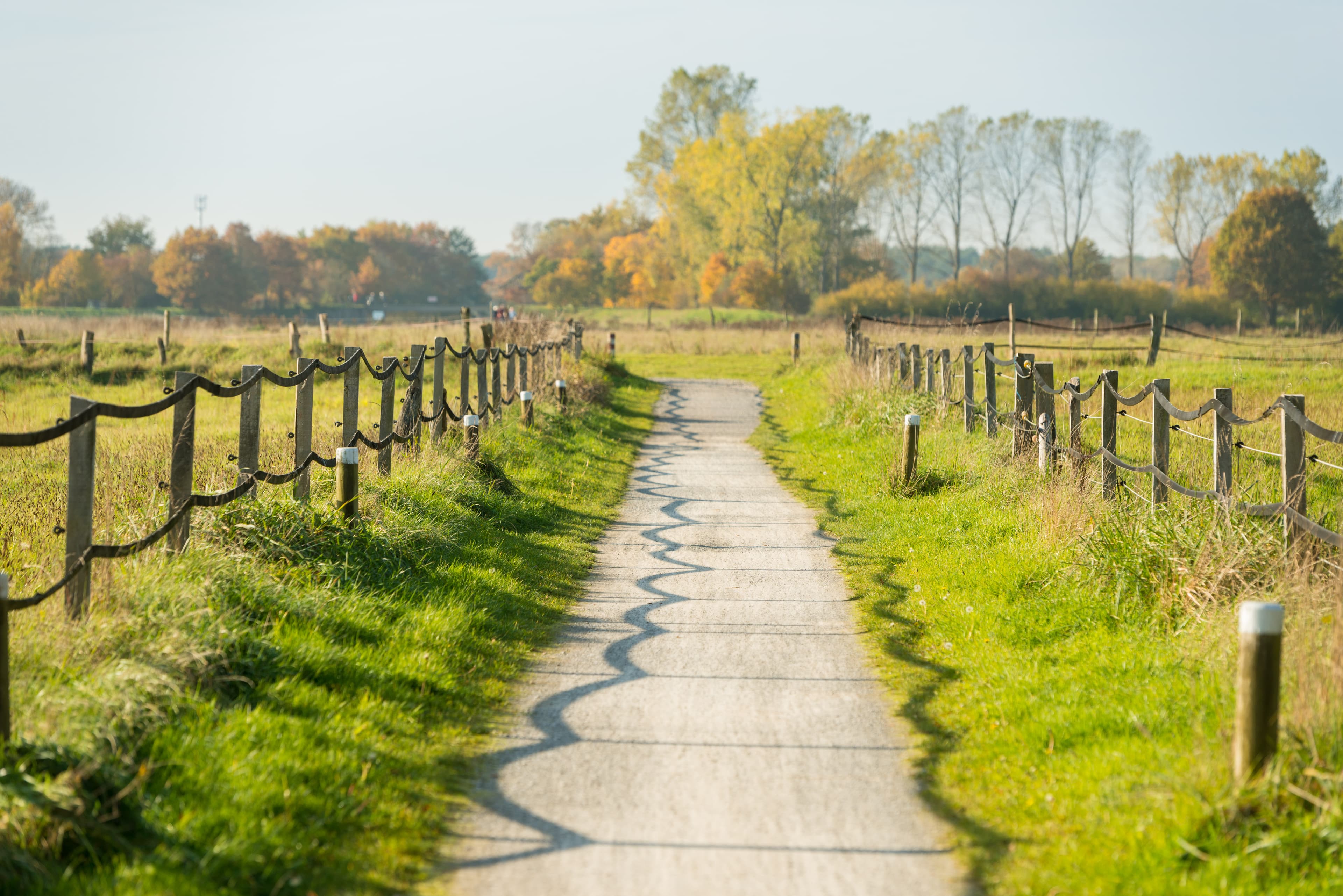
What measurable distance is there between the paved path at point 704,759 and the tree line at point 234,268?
282 ft

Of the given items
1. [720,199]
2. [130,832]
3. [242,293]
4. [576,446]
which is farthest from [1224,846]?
[242,293]

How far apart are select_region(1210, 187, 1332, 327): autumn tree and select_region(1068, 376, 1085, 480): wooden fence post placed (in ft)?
220

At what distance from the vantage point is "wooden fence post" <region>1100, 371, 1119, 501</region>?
30.3 ft

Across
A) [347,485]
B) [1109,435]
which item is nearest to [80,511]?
[347,485]

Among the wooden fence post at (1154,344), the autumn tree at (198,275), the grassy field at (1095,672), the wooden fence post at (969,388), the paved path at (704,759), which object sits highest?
the autumn tree at (198,275)

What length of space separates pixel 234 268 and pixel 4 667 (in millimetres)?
103095

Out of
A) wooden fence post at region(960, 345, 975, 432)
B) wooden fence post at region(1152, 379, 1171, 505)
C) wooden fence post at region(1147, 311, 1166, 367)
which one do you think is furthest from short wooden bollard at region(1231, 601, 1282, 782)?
wooden fence post at region(1147, 311, 1166, 367)

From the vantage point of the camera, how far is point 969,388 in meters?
15.4

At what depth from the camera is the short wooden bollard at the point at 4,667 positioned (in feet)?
13.7

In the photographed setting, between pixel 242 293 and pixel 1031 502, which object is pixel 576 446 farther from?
pixel 242 293

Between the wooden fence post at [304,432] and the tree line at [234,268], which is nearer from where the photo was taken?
the wooden fence post at [304,432]

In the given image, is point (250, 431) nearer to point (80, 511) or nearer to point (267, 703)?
point (80, 511)

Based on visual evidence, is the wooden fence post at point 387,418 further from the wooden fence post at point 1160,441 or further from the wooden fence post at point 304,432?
the wooden fence post at point 1160,441

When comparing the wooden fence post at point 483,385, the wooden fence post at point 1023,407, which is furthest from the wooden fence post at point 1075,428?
the wooden fence post at point 483,385
